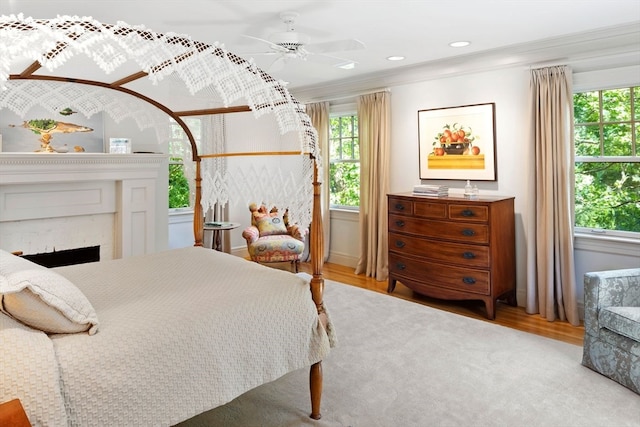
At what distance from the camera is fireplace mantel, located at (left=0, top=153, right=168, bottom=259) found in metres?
3.65

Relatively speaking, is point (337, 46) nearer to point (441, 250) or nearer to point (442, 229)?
point (442, 229)

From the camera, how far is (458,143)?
4312 millimetres

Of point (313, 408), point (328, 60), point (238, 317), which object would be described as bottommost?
point (313, 408)

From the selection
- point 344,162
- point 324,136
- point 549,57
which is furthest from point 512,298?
point 324,136

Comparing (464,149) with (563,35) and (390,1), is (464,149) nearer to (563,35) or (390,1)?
(563,35)

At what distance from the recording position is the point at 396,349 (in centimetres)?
299

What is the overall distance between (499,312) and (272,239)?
253cm

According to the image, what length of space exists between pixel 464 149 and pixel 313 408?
307 cm

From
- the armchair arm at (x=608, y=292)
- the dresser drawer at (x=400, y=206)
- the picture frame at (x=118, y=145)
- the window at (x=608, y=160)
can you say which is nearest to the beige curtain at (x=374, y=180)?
the dresser drawer at (x=400, y=206)

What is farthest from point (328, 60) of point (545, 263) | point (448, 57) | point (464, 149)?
point (545, 263)

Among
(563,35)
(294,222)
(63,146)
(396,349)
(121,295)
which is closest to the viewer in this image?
(121,295)

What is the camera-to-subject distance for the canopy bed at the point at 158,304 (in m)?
1.38

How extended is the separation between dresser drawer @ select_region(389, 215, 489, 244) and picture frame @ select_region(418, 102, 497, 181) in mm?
692

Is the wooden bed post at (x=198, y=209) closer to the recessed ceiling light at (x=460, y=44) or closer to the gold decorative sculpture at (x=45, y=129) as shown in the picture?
the gold decorative sculpture at (x=45, y=129)
